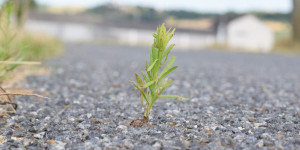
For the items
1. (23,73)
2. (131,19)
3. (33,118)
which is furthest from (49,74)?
(131,19)

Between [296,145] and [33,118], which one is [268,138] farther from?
[33,118]

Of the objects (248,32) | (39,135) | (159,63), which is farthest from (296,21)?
(39,135)

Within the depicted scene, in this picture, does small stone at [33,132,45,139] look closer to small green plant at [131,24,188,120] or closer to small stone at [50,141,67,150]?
small stone at [50,141,67,150]

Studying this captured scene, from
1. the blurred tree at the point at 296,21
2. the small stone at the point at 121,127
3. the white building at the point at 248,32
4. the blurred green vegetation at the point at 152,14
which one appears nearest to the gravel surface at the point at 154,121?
the small stone at the point at 121,127

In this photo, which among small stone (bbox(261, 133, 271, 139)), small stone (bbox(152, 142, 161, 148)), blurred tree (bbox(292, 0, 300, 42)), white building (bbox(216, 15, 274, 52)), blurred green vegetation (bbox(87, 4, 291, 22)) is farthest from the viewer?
blurred green vegetation (bbox(87, 4, 291, 22))

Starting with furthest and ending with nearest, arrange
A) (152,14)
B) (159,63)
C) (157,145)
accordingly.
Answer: (152,14) → (159,63) → (157,145)

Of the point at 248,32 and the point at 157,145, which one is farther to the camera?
the point at 248,32

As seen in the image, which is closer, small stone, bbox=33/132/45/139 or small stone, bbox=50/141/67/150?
small stone, bbox=50/141/67/150

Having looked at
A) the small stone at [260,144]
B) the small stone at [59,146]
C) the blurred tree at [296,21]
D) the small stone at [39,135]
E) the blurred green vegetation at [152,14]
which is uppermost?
the blurred green vegetation at [152,14]

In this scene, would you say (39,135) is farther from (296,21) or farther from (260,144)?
(296,21)

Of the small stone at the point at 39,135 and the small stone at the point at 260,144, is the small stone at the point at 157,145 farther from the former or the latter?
the small stone at the point at 39,135

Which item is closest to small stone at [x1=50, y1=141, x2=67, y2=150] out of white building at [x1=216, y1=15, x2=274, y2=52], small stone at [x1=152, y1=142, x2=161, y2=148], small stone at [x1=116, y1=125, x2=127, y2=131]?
small stone at [x1=116, y1=125, x2=127, y2=131]
